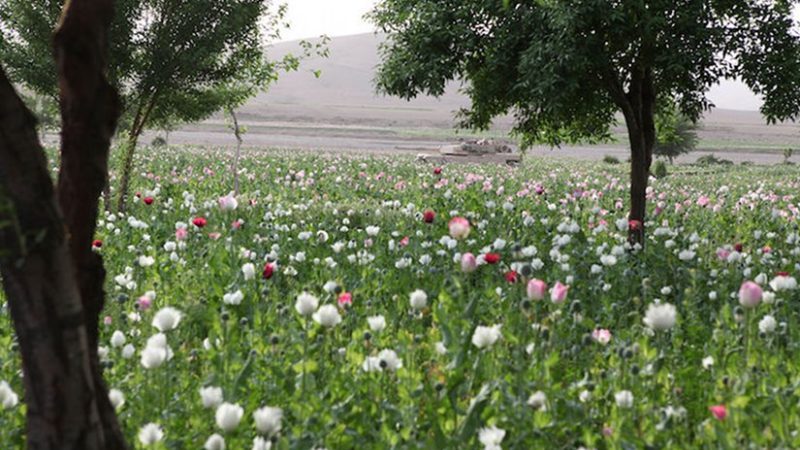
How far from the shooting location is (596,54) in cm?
1051

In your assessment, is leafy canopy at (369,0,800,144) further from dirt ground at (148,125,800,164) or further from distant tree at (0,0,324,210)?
dirt ground at (148,125,800,164)

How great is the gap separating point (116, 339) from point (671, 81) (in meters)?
8.60

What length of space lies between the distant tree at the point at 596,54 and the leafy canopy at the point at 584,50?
0.01 metres

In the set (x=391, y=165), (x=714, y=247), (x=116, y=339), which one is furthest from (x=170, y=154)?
(x=116, y=339)

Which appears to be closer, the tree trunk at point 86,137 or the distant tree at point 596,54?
the tree trunk at point 86,137

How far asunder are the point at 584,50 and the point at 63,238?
7882 mm

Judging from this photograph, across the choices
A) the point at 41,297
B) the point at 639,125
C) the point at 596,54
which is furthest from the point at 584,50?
the point at 41,297

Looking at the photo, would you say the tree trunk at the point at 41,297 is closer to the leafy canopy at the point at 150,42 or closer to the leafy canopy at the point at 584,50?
the leafy canopy at the point at 584,50

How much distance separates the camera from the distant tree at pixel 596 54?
33.3 ft

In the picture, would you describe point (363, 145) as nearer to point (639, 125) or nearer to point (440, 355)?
point (639, 125)

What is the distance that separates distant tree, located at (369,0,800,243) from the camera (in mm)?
10156

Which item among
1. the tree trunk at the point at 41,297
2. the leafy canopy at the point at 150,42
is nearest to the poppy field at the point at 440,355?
the tree trunk at the point at 41,297

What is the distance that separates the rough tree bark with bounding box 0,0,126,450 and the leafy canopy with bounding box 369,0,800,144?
Result: 6.38 metres

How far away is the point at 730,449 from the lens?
388 cm
